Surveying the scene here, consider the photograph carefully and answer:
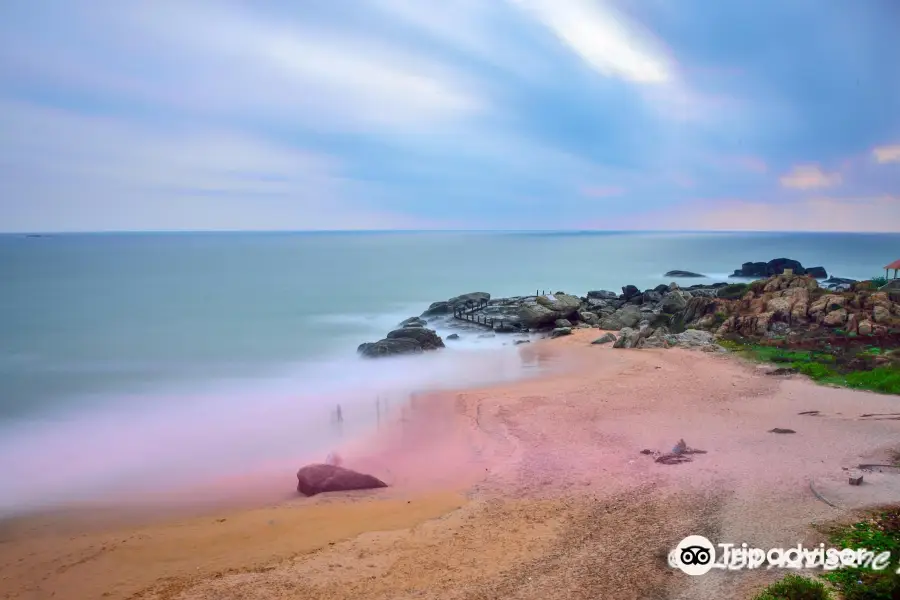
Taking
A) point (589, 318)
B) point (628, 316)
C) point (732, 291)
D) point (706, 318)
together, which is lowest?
point (589, 318)

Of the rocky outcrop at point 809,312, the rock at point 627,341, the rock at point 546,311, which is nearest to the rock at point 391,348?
the rock at point 546,311

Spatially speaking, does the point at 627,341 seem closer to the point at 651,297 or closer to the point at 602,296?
the point at 651,297

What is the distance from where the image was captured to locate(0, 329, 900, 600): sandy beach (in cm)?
933

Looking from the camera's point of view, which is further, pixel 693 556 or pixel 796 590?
pixel 693 556

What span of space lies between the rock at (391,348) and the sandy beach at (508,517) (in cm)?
1106

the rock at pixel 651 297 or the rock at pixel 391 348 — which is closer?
the rock at pixel 391 348

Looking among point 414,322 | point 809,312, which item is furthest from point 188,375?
point 809,312

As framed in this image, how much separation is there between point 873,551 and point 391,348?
22627 millimetres

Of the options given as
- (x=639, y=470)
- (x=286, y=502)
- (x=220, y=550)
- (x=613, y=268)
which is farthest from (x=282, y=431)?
(x=613, y=268)

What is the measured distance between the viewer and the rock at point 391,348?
28844mm

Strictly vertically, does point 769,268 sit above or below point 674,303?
above

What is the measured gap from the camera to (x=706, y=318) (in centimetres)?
3209

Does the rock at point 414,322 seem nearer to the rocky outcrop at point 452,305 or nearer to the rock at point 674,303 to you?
the rocky outcrop at point 452,305

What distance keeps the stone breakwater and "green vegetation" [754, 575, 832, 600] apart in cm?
2082
